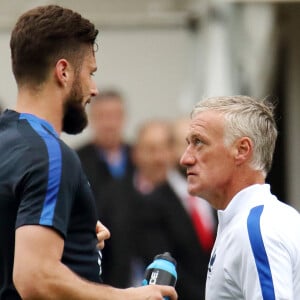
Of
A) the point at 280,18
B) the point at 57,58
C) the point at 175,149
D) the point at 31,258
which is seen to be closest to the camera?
the point at 31,258

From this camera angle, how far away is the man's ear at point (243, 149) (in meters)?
5.45

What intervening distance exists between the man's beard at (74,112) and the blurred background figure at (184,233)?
12.0ft

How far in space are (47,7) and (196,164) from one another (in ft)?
2.73

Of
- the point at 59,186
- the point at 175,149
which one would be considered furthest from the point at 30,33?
the point at 175,149

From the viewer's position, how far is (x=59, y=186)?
507cm

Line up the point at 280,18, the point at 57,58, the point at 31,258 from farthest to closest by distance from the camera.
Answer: the point at 280,18 → the point at 57,58 → the point at 31,258

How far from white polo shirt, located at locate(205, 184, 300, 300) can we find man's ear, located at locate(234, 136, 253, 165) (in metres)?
0.11

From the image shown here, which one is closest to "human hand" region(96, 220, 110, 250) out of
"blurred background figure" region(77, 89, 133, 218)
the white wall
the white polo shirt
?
the white polo shirt

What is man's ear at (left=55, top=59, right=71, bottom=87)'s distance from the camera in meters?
5.32

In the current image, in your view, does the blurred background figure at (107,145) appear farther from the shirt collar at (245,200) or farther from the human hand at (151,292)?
the human hand at (151,292)

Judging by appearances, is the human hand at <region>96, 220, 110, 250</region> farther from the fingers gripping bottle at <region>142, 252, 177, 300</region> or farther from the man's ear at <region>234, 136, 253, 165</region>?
the man's ear at <region>234, 136, 253, 165</region>

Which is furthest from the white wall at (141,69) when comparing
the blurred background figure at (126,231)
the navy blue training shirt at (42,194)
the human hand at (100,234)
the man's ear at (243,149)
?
the navy blue training shirt at (42,194)

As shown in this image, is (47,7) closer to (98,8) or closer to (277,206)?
(277,206)

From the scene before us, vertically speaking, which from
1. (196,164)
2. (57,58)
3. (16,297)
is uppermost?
(57,58)
